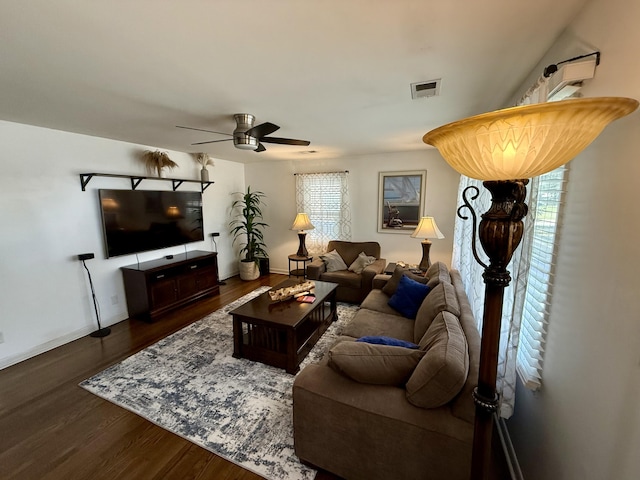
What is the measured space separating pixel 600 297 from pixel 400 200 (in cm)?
368

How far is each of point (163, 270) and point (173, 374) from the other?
1.61m

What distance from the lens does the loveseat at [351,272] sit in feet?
12.5

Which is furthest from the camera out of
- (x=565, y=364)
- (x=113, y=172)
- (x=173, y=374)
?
(x=113, y=172)

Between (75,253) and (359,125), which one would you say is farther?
(75,253)

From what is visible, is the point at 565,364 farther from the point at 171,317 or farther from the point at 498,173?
the point at 171,317

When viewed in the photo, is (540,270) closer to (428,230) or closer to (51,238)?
(428,230)

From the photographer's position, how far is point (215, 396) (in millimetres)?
2107

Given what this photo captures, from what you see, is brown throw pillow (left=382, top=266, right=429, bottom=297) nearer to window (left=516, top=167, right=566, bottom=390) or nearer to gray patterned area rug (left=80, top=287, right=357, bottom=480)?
gray patterned area rug (left=80, top=287, right=357, bottom=480)

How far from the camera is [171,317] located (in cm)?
350

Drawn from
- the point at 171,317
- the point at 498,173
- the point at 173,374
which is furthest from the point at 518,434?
the point at 171,317

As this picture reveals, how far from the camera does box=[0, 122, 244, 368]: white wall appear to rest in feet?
8.31

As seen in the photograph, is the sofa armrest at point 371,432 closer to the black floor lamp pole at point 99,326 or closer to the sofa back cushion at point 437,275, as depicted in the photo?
the sofa back cushion at point 437,275

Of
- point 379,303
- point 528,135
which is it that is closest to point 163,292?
point 379,303

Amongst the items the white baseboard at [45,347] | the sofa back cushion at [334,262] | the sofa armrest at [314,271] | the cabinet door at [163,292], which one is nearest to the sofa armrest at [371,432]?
the sofa armrest at [314,271]
